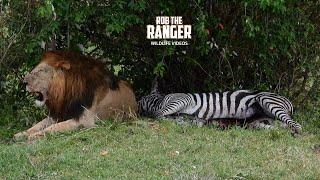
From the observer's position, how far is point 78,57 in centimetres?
838

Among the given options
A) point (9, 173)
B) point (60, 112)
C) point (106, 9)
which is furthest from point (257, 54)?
point (9, 173)

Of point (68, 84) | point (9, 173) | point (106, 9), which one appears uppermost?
point (106, 9)

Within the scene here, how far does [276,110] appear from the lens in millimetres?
8641

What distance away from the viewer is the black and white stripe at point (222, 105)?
29.2 feet

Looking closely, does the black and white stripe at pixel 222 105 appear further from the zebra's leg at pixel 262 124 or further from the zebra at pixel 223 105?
the zebra's leg at pixel 262 124

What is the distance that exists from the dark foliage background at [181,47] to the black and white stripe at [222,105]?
18.8 inches

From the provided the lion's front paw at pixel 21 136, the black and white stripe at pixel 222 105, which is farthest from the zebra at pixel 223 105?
the lion's front paw at pixel 21 136

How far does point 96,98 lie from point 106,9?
1.12 metres

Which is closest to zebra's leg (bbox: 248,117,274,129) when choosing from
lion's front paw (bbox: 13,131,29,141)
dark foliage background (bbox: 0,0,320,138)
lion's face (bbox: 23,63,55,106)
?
dark foliage background (bbox: 0,0,320,138)

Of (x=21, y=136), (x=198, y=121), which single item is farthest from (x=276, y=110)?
(x=21, y=136)

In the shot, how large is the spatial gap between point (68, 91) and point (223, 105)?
2.19 metres

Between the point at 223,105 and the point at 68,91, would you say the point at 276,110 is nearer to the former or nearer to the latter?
the point at 223,105

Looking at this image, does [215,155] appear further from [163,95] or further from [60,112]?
[163,95]

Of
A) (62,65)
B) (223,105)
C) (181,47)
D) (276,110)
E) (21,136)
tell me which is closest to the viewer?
(21,136)
